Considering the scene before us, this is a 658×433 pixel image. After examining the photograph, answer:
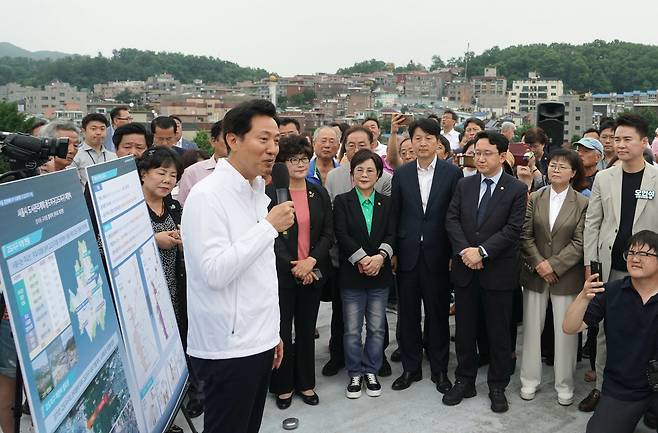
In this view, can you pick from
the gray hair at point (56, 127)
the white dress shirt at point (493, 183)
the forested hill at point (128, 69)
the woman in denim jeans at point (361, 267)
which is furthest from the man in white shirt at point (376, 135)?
the forested hill at point (128, 69)

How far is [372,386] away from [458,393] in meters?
0.54

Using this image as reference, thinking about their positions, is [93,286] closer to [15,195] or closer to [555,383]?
[15,195]

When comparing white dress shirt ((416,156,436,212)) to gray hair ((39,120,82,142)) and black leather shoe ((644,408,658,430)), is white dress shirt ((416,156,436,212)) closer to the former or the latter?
black leather shoe ((644,408,658,430))

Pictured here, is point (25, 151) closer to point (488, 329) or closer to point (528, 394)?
point (488, 329)

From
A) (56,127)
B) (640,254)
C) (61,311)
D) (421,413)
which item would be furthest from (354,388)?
(56,127)

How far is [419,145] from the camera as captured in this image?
3.63m

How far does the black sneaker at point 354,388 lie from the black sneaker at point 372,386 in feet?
0.19

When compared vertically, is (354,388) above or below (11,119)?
below

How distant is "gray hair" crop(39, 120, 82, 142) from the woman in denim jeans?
6.91ft

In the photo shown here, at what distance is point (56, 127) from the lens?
161 inches

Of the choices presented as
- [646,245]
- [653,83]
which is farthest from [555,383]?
[653,83]

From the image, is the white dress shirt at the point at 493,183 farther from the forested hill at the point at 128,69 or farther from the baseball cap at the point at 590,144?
the forested hill at the point at 128,69

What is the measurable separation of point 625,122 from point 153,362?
9.66ft

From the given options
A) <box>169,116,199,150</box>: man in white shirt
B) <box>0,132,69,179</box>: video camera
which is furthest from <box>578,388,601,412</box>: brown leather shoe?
<box>169,116,199,150</box>: man in white shirt
